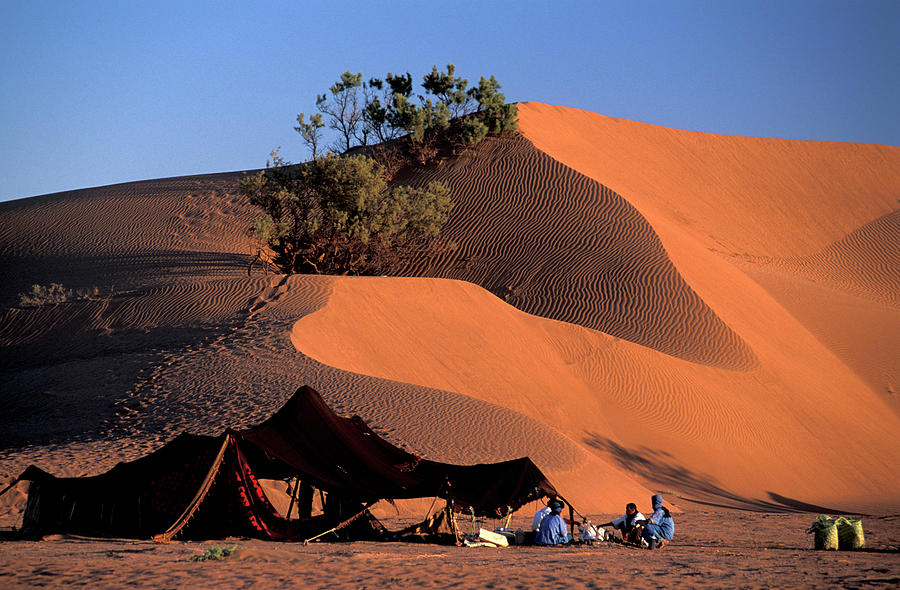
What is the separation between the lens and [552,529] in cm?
1124

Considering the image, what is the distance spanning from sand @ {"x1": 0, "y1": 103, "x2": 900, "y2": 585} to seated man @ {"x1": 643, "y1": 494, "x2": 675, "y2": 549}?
0.65m

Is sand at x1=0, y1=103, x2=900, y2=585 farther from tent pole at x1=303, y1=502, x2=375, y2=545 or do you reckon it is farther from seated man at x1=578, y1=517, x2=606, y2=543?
seated man at x1=578, y1=517, x2=606, y2=543

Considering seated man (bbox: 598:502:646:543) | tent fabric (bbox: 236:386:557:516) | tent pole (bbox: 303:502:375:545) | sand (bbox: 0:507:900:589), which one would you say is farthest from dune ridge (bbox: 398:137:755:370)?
tent pole (bbox: 303:502:375:545)

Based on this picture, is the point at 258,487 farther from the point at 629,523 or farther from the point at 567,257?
the point at 567,257

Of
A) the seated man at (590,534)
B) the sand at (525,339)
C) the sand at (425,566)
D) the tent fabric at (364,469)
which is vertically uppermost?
the sand at (525,339)

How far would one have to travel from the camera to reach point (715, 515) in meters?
16.7

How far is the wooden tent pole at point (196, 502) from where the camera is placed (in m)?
10.1

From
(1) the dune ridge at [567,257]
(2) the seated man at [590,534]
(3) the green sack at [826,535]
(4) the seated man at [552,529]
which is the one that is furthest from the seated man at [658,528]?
(1) the dune ridge at [567,257]

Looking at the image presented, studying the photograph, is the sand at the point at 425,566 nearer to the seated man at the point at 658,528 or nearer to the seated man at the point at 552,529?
the seated man at the point at 658,528

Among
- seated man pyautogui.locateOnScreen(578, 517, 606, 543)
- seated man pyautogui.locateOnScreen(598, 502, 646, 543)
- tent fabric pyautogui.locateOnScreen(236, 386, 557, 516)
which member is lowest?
seated man pyautogui.locateOnScreen(578, 517, 606, 543)

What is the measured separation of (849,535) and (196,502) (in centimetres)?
793

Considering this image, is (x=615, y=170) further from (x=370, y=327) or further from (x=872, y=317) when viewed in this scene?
(x=370, y=327)

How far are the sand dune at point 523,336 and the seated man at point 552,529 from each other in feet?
15.2

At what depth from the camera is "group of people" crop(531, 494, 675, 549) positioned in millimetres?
11242
